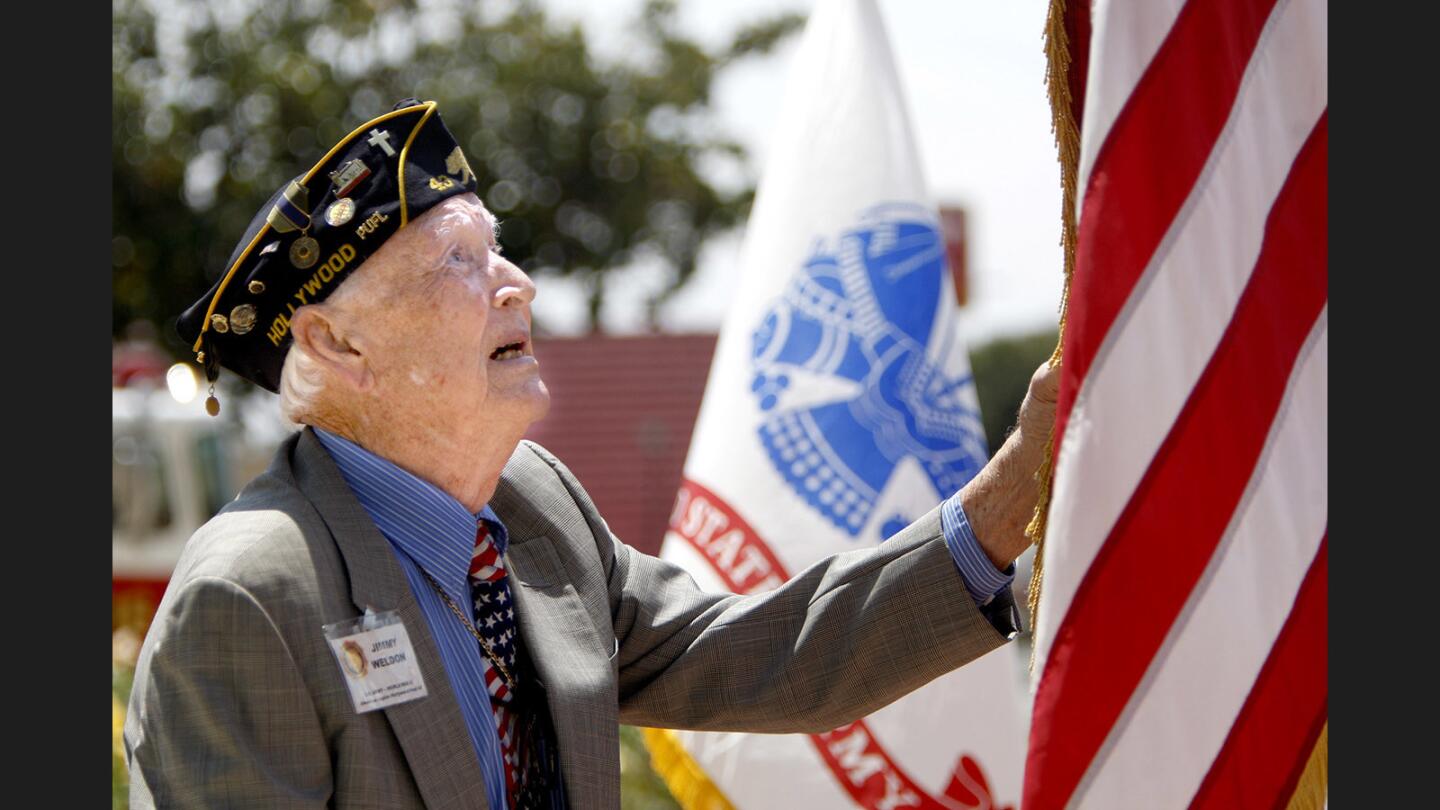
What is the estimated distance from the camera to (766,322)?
12.6 feet

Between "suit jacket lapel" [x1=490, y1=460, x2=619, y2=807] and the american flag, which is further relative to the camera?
"suit jacket lapel" [x1=490, y1=460, x2=619, y2=807]

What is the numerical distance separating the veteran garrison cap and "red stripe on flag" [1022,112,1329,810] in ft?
3.70

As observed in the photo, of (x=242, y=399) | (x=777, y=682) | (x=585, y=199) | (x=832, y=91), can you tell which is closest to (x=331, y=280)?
(x=777, y=682)

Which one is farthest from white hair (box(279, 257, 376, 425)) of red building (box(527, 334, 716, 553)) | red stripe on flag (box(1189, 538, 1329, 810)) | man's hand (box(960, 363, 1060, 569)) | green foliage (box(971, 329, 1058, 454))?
green foliage (box(971, 329, 1058, 454))

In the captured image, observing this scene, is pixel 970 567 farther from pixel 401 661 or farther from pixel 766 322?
pixel 766 322

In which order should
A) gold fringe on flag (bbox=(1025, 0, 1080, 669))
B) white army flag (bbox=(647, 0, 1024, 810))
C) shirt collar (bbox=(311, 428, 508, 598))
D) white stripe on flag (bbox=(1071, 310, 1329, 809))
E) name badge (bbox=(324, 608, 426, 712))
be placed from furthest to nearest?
1. white army flag (bbox=(647, 0, 1024, 810))
2. shirt collar (bbox=(311, 428, 508, 598))
3. name badge (bbox=(324, 608, 426, 712))
4. gold fringe on flag (bbox=(1025, 0, 1080, 669))
5. white stripe on flag (bbox=(1071, 310, 1329, 809))

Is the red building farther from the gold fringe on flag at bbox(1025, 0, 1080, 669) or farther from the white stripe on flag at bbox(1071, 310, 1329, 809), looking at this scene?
the white stripe on flag at bbox(1071, 310, 1329, 809)

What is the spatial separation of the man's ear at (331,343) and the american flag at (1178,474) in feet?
3.37

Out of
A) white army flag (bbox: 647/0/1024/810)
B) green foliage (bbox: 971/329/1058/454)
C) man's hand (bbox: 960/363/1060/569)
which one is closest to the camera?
man's hand (bbox: 960/363/1060/569)

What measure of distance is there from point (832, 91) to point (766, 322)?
24.1 inches

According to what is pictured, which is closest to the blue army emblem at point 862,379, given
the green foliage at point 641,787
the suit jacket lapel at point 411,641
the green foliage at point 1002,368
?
the suit jacket lapel at point 411,641

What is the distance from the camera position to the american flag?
6.29ft

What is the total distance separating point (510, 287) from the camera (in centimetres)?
244

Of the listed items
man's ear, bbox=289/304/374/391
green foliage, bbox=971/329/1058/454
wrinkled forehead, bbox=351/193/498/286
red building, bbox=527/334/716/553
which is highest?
wrinkled forehead, bbox=351/193/498/286
